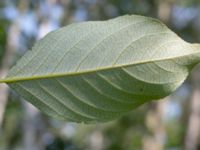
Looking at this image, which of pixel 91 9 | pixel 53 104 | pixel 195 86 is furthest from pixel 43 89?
pixel 195 86

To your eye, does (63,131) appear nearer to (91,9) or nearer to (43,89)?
(91,9)

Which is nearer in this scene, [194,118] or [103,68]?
[103,68]

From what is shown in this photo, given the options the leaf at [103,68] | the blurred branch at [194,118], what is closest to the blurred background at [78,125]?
the blurred branch at [194,118]

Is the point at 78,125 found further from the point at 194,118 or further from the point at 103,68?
the point at 103,68

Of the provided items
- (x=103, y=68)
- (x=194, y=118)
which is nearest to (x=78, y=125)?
(x=194, y=118)

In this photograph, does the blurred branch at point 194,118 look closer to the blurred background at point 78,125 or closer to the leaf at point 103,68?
the blurred background at point 78,125

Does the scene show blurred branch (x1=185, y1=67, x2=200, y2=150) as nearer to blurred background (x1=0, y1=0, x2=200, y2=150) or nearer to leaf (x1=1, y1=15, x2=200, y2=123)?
blurred background (x1=0, y1=0, x2=200, y2=150)
